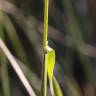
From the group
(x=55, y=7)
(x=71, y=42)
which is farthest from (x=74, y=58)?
(x=55, y=7)

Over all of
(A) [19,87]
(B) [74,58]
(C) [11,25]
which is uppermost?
(C) [11,25]

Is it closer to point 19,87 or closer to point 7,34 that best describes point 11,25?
point 7,34

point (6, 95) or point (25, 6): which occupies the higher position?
point (25, 6)

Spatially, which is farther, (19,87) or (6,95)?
(19,87)

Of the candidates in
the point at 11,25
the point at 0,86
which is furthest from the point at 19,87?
the point at 11,25

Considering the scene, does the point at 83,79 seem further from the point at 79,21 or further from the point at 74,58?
the point at 79,21

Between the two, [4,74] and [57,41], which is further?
[57,41]
